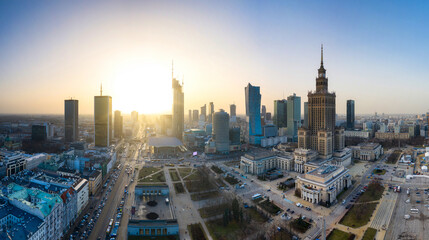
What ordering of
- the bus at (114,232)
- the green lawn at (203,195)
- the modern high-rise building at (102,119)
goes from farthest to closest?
the modern high-rise building at (102,119) → the green lawn at (203,195) → the bus at (114,232)

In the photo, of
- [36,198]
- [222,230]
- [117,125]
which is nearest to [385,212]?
[222,230]

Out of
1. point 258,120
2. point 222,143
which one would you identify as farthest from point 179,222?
point 258,120

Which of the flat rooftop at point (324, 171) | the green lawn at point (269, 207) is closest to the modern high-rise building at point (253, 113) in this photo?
the flat rooftop at point (324, 171)

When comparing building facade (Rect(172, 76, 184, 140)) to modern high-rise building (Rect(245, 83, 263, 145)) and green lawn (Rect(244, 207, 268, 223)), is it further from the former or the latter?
green lawn (Rect(244, 207, 268, 223))

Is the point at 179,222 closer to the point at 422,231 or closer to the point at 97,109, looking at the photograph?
the point at 422,231

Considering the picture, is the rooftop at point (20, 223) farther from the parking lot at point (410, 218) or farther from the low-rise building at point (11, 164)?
the parking lot at point (410, 218)

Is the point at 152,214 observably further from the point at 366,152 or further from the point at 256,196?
the point at 366,152

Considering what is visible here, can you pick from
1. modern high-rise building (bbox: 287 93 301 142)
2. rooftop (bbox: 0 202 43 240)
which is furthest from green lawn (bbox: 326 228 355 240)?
modern high-rise building (bbox: 287 93 301 142)
